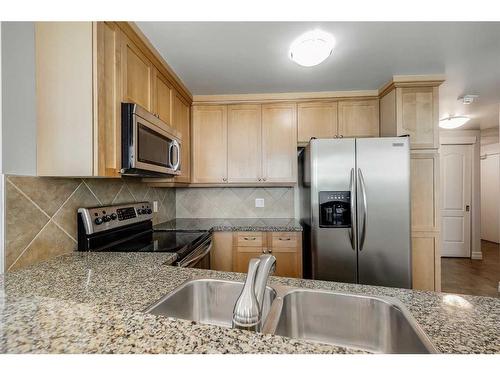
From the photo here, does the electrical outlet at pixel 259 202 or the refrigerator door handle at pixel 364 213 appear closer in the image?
the refrigerator door handle at pixel 364 213

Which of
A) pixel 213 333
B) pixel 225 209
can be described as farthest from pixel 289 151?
pixel 213 333

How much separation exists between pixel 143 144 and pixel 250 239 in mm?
1415

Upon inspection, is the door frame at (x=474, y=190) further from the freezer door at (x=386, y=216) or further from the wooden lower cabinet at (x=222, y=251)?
the wooden lower cabinet at (x=222, y=251)

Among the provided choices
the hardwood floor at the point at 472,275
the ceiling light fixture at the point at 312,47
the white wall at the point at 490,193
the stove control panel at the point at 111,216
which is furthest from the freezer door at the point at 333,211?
the white wall at the point at 490,193

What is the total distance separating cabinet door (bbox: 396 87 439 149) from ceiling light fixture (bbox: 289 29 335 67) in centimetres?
104

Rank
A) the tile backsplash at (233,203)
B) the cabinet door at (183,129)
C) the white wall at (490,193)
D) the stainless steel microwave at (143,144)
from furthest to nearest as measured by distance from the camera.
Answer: the white wall at (490,193) → the tile backsplash at (233,203) → the cabinet door at (183,129) → the stainless steel microwave at (143,144)

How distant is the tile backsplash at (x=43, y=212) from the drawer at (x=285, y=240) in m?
1.53

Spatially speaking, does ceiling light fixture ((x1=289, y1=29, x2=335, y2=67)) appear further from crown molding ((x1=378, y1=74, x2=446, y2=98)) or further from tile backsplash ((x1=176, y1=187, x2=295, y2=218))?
tile backsplash ((x1=176, y1=187, x2=295, y2=218))

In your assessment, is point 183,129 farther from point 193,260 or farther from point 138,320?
point 138,320

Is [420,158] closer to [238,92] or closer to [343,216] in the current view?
[343,216]

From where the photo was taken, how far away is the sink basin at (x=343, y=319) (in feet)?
2.59

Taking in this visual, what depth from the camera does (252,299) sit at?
730 mm

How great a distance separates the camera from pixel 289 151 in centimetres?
282
